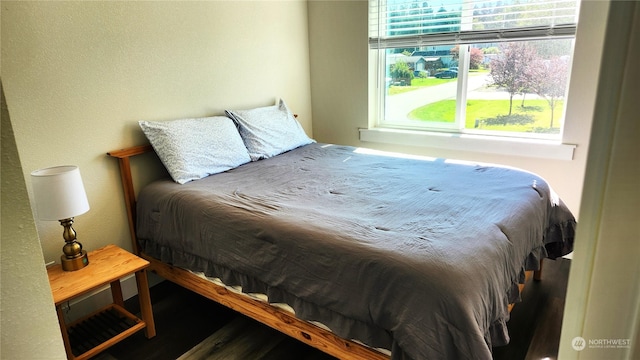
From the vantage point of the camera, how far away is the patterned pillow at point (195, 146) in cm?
244

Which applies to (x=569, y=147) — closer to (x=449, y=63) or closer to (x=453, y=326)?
(x=449, y=63)

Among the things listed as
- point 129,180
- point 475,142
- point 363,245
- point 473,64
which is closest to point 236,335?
point 363,245

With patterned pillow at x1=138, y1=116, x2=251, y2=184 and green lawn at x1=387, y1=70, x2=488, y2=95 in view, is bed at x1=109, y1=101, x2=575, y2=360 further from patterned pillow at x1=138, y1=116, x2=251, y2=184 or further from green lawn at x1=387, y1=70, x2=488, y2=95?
green lawn at x1=387, y1=70, x2=488, y2=95

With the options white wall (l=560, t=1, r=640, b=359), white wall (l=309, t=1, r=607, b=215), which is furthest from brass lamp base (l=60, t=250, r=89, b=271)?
white wall (l=309, t=1, r=607, b=215)

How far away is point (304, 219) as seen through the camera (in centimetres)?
181

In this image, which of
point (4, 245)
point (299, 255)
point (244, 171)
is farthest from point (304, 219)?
point (4, 245)

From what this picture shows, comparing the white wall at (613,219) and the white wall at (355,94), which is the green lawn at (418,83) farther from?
the white wall at (613,219)

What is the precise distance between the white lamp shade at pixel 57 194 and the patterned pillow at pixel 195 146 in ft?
1.98

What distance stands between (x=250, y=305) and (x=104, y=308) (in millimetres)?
936

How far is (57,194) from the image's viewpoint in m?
1.81

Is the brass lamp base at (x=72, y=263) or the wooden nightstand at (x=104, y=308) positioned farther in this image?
the brass lamp base at (x=72, y=263)

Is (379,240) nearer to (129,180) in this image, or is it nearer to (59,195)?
(59,195)

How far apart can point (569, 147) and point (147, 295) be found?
2.78 meters

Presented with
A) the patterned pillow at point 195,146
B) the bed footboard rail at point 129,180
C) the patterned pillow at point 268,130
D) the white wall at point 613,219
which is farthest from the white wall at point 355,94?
the white wall at point 613,219
